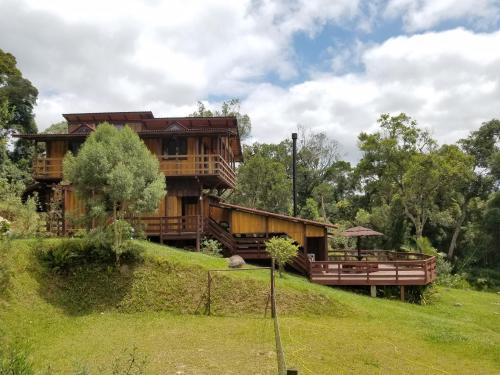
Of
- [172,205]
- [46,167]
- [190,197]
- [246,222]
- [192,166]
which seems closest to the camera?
[246,222]

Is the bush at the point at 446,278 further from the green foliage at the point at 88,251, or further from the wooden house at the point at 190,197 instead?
the green foliage at the point at 88,251

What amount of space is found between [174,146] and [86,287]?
1181cm

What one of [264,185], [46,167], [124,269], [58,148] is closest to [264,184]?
[264,185]

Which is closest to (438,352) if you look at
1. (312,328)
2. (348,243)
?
(312,328)

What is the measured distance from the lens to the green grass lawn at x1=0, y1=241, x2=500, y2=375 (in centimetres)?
1113

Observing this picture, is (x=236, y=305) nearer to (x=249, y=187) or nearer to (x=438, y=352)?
(x=438, y=352)

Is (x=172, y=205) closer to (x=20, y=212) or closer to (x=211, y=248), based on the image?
(x=211, y=248)

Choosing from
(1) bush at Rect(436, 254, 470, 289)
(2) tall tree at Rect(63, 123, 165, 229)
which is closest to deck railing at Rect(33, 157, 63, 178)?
(2) tall tree at Rect(63, 123, 165, 229)

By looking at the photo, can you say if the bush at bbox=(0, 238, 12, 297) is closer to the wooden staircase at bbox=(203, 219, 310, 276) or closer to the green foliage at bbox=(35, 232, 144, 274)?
the green foliage at bbox=(35, 232, 144, 274)

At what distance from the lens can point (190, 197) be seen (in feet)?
88.6

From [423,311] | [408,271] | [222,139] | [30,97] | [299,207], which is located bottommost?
[423,311]

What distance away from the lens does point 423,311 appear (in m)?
19.0

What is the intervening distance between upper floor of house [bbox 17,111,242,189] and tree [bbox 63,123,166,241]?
7.02 m

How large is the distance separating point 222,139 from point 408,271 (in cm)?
1491
